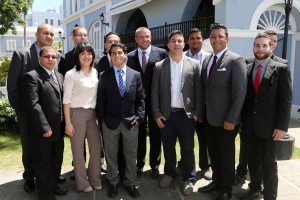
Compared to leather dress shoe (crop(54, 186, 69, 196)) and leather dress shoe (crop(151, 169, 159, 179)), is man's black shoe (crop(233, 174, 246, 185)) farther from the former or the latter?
leather dress shoe (crop(54, 186, 69, 196))

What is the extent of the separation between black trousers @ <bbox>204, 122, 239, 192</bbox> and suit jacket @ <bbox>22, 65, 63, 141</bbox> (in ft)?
6.57

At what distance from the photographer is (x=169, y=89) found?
4.04 metres

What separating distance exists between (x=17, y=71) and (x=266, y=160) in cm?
341

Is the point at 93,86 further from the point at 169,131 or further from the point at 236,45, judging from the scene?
the point at 236,45

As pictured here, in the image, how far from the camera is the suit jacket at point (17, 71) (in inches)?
154

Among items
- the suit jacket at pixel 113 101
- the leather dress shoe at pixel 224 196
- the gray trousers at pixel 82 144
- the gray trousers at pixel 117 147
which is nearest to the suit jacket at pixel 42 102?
the gray trousers at pixel 82 144

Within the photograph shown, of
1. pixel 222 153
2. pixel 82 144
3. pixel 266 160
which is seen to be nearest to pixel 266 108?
pixel 266 160

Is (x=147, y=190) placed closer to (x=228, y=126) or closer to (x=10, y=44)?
(x=228, y=126)

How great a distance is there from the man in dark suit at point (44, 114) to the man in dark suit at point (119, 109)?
1.81 feet

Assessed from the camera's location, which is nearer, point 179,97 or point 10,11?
point 179,97

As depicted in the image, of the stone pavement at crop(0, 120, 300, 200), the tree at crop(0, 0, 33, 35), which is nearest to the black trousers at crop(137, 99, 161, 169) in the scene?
the stone pavement at crop(0, 120, 300, 200)

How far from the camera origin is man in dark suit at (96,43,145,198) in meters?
3.82

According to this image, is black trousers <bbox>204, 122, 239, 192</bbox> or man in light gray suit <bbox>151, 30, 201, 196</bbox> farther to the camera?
man in light gray suit <bbox>151, 30, 201, 196</bbox>

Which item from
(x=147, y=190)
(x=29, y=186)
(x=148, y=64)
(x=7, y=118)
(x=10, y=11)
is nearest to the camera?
(x=29, y=186)
